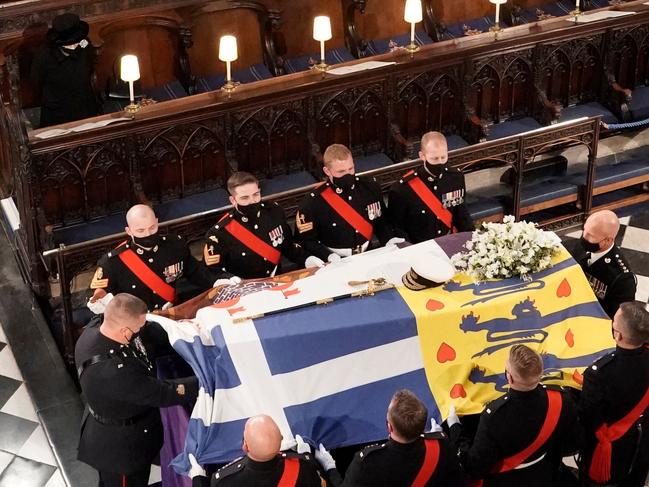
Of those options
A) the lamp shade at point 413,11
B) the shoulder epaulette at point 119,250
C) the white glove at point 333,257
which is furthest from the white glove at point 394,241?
the lamp shade at point 413,11

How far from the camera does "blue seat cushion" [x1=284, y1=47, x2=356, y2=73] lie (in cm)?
992

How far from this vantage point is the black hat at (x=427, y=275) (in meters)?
6.11

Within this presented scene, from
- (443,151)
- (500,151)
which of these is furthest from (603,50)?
(443,151)

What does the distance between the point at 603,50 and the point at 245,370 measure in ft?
17.1

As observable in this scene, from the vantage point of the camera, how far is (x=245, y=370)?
5691 mm

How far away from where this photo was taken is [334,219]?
7.30 m

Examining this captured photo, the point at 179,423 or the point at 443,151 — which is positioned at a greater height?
the point at 443,151

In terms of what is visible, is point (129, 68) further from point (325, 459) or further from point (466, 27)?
point (466, 27)

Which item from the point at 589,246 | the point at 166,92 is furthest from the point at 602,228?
the point at 166,92

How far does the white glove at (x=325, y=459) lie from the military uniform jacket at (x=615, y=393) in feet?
4.33

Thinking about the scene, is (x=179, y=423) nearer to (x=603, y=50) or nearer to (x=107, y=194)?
(x=107, y=194)

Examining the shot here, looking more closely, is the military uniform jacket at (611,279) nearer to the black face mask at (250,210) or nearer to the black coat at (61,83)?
the black face mask at (250,210)

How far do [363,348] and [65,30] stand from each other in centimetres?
382

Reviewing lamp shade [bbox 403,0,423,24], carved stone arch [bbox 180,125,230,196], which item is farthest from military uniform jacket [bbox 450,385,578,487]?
lamp shade [bbox 403,0,423,24]
